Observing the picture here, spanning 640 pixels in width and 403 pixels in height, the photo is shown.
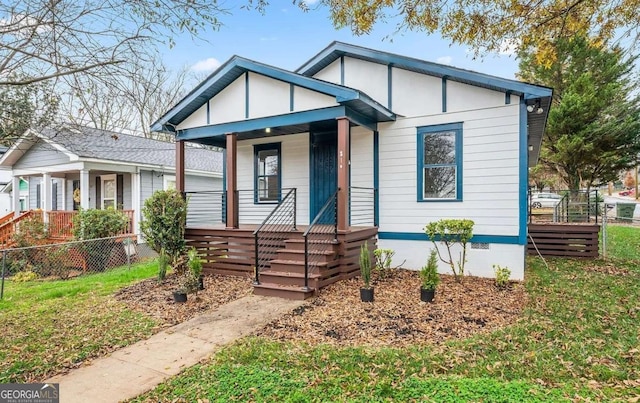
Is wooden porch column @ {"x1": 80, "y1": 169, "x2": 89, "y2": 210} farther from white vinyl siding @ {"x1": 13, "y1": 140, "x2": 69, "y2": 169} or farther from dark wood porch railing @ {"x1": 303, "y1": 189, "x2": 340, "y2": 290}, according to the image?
dark wood porch railing @ {"x1": 303, "y1": 189, "x2": 340, "y2": 290}

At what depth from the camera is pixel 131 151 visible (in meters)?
14.4

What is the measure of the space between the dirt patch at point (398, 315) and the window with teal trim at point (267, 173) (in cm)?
417

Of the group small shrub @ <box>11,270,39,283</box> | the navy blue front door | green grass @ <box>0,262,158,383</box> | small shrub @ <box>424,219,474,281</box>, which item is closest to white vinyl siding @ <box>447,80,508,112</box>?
small shrub @ <box>424,219,474,281</box>

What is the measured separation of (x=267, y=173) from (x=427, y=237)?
182 inches

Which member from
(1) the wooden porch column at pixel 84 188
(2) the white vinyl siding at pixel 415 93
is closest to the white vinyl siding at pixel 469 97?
(2) the white vinyl siding at pixel 415 93

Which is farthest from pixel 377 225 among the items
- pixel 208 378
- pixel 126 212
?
pixel 126 212

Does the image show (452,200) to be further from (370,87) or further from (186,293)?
(186,293)

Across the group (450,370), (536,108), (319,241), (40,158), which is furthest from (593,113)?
(40,158)

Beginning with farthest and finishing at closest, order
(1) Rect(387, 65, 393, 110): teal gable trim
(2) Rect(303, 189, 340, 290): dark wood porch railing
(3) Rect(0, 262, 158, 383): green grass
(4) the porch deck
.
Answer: (1) Rect(387, 65, 393, 110): teal gable trim < (2) Rect(303, 189, 340, 290): dark wood porch railing < (4) the porch deck < (3) Rect(0, 262, 158, 383): green grass

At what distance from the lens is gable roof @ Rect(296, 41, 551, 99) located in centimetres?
695

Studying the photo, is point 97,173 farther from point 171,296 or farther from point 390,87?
point 390,87

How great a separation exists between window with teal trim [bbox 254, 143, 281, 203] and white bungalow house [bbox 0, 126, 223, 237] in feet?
15.0

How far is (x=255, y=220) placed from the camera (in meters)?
10.2

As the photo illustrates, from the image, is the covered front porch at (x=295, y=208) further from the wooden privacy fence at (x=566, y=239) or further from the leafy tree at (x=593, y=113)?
the leafy tree at (x=593, y=113)
